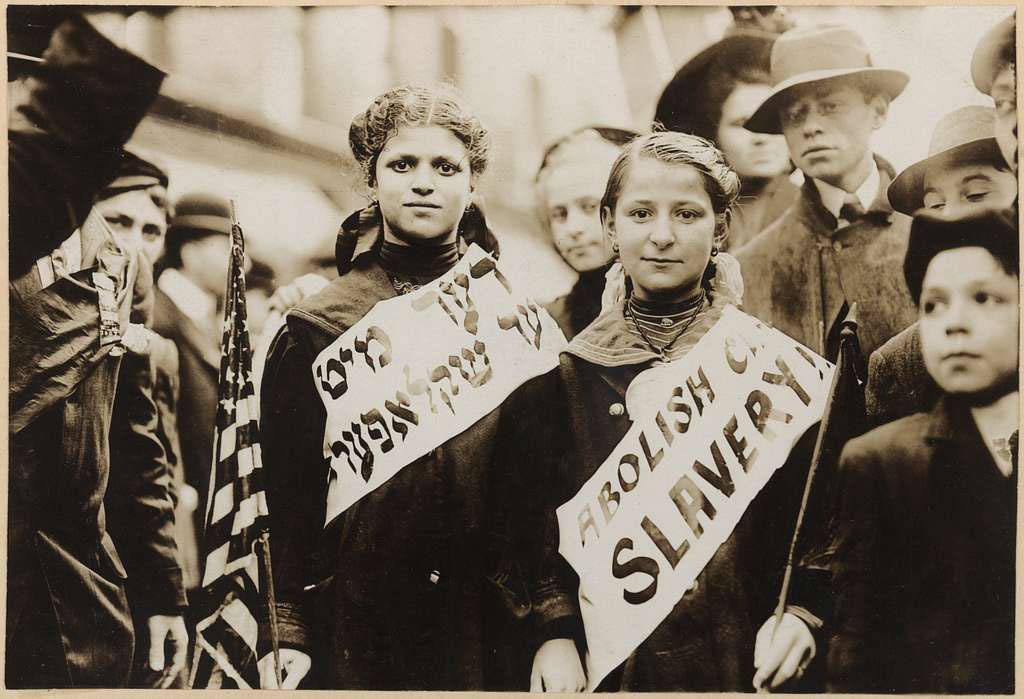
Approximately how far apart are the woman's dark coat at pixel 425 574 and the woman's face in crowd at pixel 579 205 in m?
0.57

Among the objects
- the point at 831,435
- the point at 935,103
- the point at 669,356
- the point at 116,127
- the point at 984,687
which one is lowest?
the point at 984,687

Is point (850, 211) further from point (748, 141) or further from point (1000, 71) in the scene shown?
point (1000, 71)

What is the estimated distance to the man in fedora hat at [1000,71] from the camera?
12.3ft

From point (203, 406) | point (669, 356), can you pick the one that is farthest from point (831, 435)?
point (203, 406)

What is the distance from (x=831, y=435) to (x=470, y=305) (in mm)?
1476

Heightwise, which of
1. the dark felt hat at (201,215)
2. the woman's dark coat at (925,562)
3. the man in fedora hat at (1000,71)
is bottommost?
the woman's dark coat at (925,562)

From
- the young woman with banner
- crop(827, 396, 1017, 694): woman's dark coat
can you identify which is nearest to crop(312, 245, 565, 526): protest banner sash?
the young woman with banner

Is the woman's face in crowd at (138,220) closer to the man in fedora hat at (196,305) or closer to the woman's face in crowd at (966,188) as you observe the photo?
the man in fedora hat at (196,305)

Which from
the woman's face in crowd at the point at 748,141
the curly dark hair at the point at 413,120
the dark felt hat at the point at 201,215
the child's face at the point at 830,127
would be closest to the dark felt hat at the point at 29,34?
the dark felt hat at the point at 201,215

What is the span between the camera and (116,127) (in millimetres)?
3807

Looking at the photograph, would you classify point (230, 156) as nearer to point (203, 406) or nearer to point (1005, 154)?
point (203, 406)

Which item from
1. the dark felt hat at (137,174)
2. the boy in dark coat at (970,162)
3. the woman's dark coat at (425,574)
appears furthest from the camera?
the dark felt hat at (137,174)

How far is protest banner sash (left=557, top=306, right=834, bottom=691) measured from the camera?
3.59 metres

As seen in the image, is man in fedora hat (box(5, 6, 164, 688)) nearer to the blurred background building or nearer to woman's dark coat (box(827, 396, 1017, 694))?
the blurred background building
